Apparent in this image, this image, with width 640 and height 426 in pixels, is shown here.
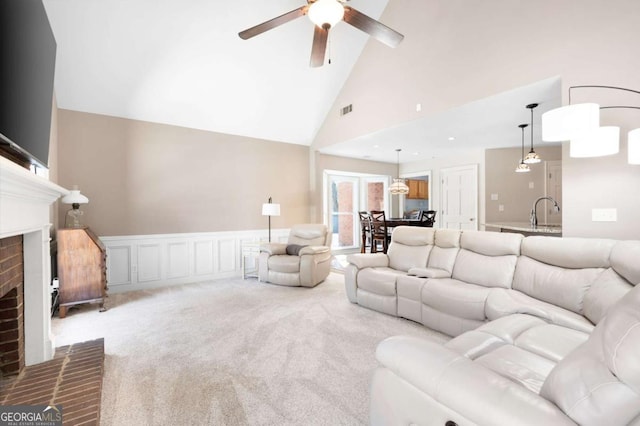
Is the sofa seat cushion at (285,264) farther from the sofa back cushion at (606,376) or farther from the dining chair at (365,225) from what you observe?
the sofa back cushion at (606,376)

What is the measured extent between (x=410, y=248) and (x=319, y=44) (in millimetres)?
2548

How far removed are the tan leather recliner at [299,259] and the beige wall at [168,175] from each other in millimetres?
970

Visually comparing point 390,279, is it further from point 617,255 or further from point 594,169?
point 594,169

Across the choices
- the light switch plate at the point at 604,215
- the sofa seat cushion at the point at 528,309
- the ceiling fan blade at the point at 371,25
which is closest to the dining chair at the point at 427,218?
the light switch plate at the point at 604,215

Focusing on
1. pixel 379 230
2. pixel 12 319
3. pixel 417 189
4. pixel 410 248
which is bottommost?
pixel 12 319

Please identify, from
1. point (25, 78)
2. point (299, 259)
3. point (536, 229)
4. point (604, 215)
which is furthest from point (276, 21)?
point (536, 229)

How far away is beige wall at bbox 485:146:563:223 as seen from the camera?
611 centimetres

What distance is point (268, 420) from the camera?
1.64 meters

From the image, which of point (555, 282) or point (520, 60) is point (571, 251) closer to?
point (555, 282)

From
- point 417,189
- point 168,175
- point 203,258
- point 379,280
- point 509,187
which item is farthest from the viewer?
point 417,189

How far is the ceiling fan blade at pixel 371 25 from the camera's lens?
2391 mm

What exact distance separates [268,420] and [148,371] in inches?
43.7

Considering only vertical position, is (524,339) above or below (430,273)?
below

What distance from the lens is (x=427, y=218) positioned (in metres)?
5.92
